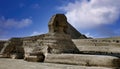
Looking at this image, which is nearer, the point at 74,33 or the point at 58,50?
the point at 58,50

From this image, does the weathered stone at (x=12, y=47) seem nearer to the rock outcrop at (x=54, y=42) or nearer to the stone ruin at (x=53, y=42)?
the stone ruin at (x=53, y=42)

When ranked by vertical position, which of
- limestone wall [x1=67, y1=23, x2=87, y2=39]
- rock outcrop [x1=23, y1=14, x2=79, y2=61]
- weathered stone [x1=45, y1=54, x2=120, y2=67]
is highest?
limestone wall [x1=67, y1=23, x2=87, y2=39]

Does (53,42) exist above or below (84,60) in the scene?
above

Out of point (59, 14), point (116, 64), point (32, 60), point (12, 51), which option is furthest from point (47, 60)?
point (12, 51)

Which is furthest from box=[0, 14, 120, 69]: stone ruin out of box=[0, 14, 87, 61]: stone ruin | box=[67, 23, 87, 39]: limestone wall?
box=[67, 23, 87, 39]: limestone wall

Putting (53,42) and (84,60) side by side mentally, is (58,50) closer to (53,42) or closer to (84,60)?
(53,42)

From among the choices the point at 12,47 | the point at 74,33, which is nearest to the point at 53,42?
the point at 12,47

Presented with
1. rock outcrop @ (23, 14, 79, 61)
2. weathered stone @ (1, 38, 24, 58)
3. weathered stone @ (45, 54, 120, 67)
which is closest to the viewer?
weathered stone @ (45, 54, 120, 67)

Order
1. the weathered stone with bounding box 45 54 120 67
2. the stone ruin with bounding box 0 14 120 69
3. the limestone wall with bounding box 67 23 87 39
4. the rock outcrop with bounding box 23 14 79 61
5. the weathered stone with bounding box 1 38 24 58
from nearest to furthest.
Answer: the weathered stone with bounding box 45 54 120 67, the stone ruin with bounding box 0 14 120 69, the rock outcrop with bounding box 23 14 79 61, the weathered stone with bounding box 1 38 24 58, the limestone wall with bounding box 67 23 87 39

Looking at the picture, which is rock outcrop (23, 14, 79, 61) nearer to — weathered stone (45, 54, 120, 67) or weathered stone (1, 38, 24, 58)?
weathered stone (45, 54, 120, 67)

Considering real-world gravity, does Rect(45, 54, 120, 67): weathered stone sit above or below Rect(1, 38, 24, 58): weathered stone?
below

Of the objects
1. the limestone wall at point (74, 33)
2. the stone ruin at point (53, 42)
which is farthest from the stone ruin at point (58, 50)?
the limestone wall at point (74, 33)

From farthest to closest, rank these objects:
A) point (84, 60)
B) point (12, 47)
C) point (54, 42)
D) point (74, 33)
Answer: point (74, 33)
point (12, 47)
point (54, 42)
point (84, 60)

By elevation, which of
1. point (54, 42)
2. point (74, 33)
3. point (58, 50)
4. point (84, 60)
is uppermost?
point (74, 33)
